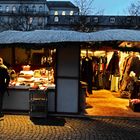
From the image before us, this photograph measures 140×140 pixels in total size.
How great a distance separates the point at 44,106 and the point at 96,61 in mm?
8828

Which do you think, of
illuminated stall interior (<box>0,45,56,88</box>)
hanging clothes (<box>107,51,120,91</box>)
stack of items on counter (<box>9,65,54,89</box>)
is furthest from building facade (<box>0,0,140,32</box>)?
stack of items on counter (<box>9,65,54,89</box>)

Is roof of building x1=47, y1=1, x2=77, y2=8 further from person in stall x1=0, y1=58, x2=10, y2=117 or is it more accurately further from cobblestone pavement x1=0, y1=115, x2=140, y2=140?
cobblestone pavement x1=0, y1=115, x2=140, y2=140

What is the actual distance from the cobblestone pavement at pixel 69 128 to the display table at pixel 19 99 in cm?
61

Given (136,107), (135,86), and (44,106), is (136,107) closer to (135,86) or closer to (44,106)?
(135,86)

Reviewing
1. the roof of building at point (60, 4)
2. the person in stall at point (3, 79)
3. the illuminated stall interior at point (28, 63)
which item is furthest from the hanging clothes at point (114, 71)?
the roof of building at point (60, 4)

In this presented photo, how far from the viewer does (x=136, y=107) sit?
14.5 m

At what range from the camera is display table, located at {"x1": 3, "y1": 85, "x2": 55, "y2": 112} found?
45.7ft

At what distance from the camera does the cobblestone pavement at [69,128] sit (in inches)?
430

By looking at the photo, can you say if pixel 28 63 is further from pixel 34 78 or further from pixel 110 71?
pixel 110 71

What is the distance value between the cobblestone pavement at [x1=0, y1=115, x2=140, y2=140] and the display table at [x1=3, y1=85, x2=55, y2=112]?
2.02 ft

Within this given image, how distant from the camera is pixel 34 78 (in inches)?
606

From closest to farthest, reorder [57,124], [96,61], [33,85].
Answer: [57,124]
[33,85]
[96,61]

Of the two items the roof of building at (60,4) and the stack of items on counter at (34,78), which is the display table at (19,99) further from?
the roof of building at (60,4)

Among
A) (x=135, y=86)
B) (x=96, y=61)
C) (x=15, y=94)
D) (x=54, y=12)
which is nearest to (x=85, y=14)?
(x=96, y=61)
